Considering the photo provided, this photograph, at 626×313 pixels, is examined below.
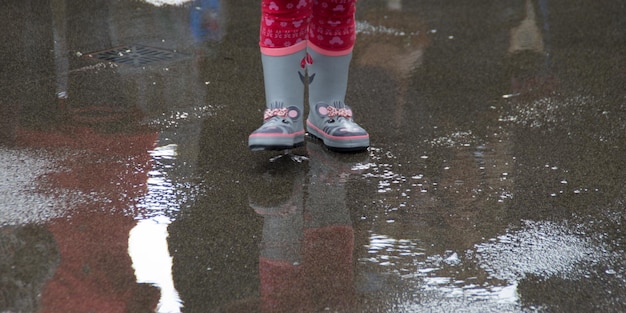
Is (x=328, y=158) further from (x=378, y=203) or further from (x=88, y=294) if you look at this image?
(x=88, y=294)

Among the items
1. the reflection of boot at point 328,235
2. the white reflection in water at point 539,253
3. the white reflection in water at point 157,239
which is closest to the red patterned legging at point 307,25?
the reflection of boot at point 328,235

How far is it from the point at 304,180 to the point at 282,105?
353 mm

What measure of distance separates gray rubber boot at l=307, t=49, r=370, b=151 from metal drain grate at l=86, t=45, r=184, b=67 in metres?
1.34

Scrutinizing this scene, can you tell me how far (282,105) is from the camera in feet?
11.6

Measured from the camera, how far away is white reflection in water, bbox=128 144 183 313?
246cm

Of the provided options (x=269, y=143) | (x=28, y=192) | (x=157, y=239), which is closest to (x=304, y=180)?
(x=269, y=143)

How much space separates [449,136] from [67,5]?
3.09 meters

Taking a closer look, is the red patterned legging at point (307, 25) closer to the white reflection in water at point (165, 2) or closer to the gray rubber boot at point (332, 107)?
the gray rubber boot at point (332, 107)

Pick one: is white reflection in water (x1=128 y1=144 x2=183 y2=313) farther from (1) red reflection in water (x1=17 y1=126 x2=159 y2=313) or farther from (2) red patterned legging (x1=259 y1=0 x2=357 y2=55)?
(2) red patterned legging (x1=259 y1=0 x2=357 y2=55)

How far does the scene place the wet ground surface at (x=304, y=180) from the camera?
252cm

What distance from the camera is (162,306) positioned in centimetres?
237

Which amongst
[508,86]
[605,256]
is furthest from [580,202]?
[508,86]

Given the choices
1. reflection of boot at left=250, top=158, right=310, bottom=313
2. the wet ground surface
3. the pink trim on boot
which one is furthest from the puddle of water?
the pink trim on boot

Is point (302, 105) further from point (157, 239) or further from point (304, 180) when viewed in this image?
point (157, 239)
